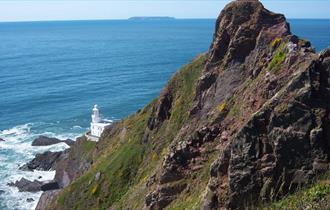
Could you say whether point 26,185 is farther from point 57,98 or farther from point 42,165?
point 57,98

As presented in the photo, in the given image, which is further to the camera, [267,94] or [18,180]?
[18,180]

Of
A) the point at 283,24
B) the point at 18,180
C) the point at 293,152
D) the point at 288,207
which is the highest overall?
the point at 283,24

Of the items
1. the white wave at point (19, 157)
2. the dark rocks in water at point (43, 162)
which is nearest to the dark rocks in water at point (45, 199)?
the white wave at point (19, 157)

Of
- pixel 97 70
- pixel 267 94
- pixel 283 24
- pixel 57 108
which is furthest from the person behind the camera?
pixel 97 70

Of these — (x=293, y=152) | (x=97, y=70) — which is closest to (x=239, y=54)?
Answer: (x=293, y=152)

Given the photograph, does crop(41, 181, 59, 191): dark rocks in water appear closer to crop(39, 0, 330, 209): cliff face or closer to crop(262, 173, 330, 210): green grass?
crop(39, 0, 330, 209): cliff face

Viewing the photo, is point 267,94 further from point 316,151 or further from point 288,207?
point 288,207

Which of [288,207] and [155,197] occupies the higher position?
[288,207]

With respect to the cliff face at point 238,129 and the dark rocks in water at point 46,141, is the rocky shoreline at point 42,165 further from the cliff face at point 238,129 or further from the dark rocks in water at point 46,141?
the cliff face at point 238,129
